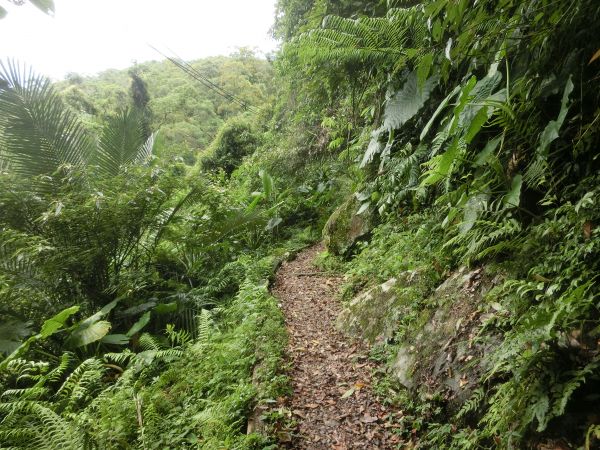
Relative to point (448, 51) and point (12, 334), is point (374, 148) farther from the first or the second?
point (12, 334)

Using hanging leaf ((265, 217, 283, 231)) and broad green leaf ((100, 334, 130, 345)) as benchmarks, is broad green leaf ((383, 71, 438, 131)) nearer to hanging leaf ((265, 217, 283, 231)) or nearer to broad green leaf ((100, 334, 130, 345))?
hanging leaf ((265, 217, 283, 231))

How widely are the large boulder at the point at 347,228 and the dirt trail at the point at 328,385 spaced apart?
94 cm

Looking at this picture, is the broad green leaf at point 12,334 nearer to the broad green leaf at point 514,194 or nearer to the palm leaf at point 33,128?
the palm leaf at point 33,128

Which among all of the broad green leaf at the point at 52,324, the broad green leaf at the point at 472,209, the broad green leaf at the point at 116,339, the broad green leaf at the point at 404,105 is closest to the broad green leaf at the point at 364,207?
the broad green leaf at the point at 404,105

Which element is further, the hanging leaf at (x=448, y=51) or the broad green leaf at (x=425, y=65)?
the hanging leaf at (x=448, y=51)

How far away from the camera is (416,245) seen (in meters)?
3.29

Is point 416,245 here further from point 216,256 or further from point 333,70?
point 216,256

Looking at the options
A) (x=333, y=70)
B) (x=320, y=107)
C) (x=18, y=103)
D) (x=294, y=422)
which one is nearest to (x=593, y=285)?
(x=294, y=422)

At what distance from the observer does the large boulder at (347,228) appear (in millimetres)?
4676

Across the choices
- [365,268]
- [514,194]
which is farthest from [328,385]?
[514,194]

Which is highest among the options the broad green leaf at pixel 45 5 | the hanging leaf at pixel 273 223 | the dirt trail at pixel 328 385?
the broad green leaf at pixel 45 5

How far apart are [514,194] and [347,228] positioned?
2931 mm

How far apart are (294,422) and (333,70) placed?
191 inches

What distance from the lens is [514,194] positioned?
2.05 m
